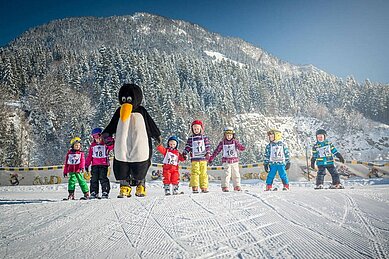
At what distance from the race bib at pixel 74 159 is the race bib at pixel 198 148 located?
2925mm

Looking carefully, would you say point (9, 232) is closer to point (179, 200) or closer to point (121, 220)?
point (121, 220)

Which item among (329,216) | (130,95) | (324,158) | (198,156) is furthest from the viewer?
(324,158)

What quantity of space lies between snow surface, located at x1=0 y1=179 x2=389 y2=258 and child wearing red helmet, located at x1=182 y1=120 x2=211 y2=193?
230 cm

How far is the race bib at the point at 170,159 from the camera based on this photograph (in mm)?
6443

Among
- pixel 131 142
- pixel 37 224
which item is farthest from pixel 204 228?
pixel 131 142

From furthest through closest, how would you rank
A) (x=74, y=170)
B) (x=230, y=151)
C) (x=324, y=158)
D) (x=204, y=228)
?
(x=324, y=158), (x=230, y=151), (x=74, y=170), (x=204, y=228)

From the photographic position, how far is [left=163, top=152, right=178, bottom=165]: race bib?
21.1 feet

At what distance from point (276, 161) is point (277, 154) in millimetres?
192

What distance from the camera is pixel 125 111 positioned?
538 centimetres

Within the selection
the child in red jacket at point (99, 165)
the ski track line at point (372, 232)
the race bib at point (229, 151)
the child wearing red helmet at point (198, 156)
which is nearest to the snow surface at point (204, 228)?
the ski track line at point (372, 232)

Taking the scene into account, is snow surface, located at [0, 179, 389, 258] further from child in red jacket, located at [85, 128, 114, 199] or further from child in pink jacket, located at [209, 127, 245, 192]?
child in pink jacket, located at [209, 127, 245, 192]

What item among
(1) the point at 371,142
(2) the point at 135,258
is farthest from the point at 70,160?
(1) the point at 371,142

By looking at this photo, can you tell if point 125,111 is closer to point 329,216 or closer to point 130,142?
point 130,142

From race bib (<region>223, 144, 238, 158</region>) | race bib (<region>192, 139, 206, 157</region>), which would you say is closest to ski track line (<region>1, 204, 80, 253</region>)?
race bib (<region>192, 139, 206, 157</region>)
